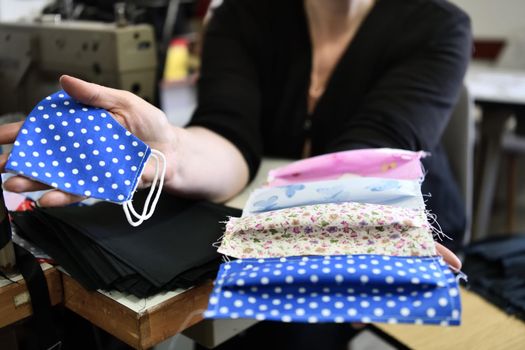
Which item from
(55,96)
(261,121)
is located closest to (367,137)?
(261,121)

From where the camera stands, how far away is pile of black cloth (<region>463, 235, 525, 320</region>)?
974 mm

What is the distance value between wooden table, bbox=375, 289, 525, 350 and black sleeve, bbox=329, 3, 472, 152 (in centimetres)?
30

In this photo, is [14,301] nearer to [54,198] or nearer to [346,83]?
Answer: [54,198]

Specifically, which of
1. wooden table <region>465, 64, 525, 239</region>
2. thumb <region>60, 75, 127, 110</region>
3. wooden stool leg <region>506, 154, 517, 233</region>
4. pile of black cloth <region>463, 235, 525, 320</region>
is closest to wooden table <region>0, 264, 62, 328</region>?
thumb <region>60, 75, 127, 110</region>

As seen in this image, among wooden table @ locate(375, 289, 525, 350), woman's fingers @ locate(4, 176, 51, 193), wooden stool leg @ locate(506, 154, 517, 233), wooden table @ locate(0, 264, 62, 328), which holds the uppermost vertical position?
woman's fingers @ locate(4, 176, 51, 193)

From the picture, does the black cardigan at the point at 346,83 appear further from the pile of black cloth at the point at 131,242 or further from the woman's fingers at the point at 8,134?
the woman's fingers at the point at 8,134

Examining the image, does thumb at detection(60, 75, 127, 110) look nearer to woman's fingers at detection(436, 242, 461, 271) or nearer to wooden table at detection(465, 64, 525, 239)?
woman's fingers at detection(436, 242, 461, 271)

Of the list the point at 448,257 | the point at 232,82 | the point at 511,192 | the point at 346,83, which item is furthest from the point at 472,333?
the point at 511,192

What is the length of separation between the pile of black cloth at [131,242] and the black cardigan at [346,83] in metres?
0.28

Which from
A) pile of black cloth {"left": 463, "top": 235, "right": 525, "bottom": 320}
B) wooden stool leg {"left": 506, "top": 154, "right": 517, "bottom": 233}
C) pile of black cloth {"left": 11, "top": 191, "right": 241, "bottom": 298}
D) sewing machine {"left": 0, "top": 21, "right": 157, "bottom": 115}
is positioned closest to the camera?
pile of black cloth {"left": 11, "top": 191, "right": 241, "bottom": 298}

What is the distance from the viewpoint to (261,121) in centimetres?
119

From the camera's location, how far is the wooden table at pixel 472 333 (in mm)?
857

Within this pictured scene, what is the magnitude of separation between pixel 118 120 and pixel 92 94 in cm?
4

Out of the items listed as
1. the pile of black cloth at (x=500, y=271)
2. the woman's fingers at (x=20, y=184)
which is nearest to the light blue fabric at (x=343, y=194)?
the woman's fingers at (x=20, y=184)
